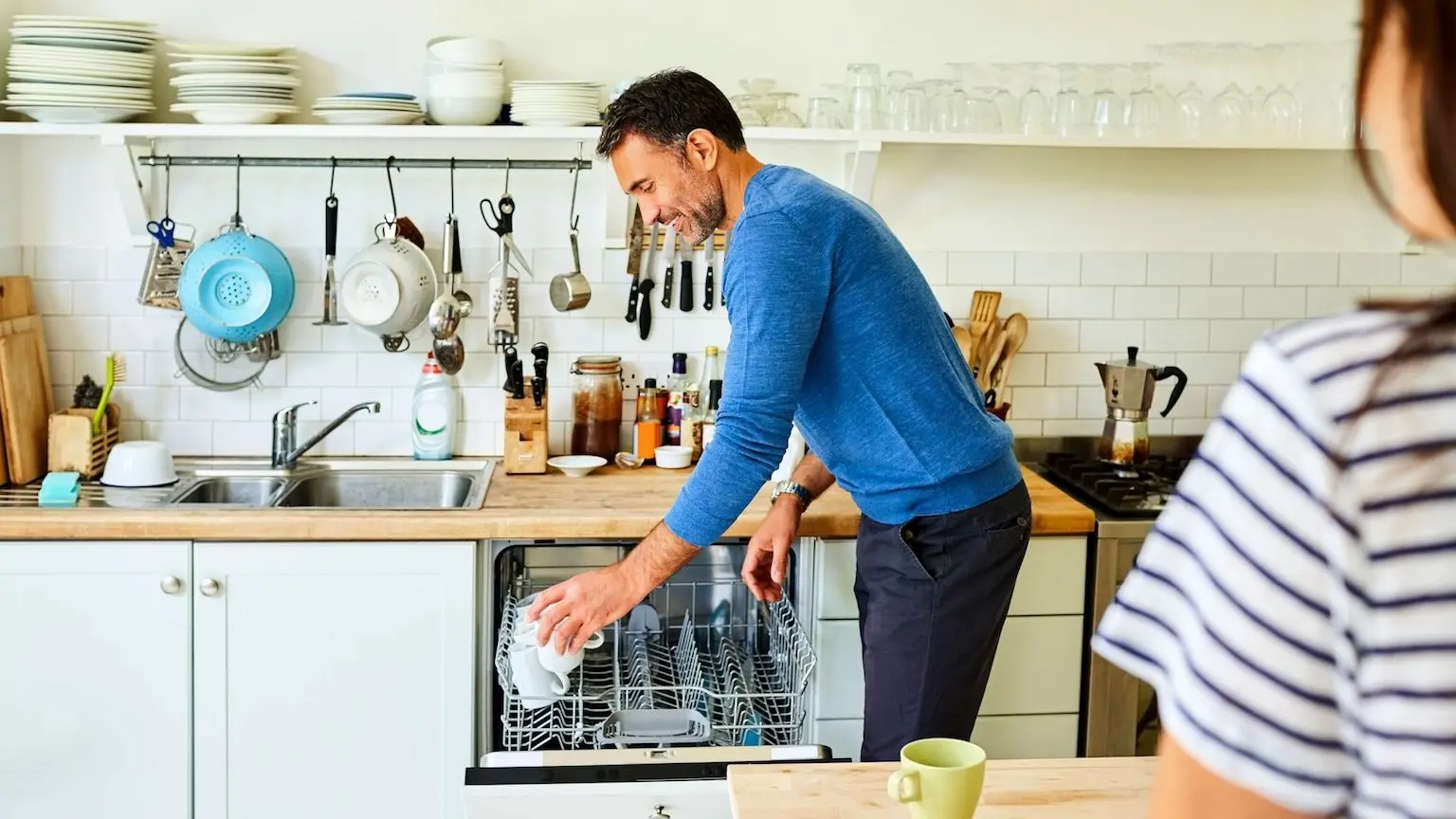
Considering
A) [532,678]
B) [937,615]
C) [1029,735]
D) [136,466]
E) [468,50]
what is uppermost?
[468,50]

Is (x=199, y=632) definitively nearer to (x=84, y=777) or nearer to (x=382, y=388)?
(x=84, y=777)

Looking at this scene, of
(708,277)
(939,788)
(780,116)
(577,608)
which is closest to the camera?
(939,788)

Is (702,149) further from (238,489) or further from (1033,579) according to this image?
(238,489)

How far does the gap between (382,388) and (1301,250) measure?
2.26 metres

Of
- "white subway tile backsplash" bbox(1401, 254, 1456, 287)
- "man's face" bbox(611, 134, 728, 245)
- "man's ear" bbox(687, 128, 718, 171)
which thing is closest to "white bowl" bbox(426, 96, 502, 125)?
"man's face" bbox(611, 134, 728, 245)

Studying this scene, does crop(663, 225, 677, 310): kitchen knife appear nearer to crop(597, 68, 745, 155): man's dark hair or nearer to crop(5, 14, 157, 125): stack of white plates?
crop(597, 68, 745, 155): man's dark hair

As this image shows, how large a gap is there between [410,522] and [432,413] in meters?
0.64

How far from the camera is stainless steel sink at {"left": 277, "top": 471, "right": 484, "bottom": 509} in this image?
3424 mm

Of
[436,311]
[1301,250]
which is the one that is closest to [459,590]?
[436,311]

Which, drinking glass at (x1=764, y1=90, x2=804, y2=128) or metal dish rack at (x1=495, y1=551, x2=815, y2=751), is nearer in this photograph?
metal dish rack at (x1=495, y1=551, x2=815, y2=751)

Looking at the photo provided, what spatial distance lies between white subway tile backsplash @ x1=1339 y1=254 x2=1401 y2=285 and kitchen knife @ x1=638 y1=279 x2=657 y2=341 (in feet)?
5.61

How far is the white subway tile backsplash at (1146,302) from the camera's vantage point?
3625 mm

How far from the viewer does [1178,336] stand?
3.65m

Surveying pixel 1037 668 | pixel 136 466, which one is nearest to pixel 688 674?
pixel 1037 668
